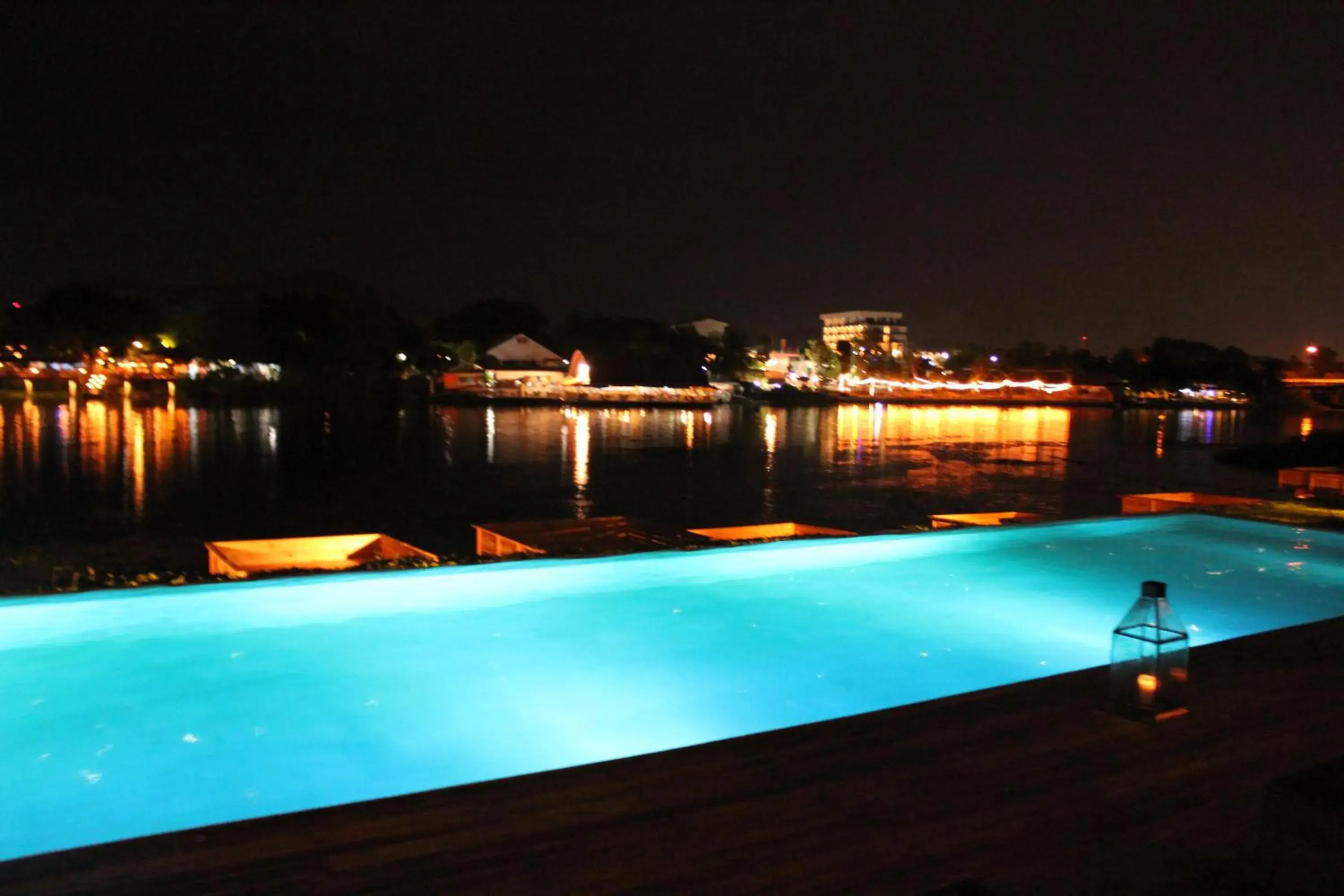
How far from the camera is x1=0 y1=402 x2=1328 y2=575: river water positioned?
13.2m

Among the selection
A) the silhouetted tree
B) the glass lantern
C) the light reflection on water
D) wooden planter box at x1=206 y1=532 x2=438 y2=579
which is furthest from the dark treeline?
the glass lantern

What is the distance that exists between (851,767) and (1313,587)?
18.6 ft

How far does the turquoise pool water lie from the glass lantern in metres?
1.90

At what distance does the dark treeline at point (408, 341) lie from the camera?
52.4m

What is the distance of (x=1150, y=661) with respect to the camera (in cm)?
295

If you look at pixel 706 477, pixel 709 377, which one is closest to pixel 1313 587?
pixel 706 477

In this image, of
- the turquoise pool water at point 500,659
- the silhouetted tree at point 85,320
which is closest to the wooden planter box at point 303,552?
the turquoise pool water at point 500,659

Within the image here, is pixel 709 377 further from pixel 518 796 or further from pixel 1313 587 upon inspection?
pixel 518 796

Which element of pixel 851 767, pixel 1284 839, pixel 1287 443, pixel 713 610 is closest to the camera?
pixel 1284 839

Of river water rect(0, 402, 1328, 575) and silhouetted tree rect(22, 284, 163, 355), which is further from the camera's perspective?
silhouetted tree rect(22, 284, 163, 355)

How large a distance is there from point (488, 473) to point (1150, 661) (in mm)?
17357

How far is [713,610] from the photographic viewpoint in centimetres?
614

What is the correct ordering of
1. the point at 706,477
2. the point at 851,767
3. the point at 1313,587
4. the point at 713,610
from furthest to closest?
the point at 706,477
the point at 1313,587
the point at 713,610
the point at 851,767

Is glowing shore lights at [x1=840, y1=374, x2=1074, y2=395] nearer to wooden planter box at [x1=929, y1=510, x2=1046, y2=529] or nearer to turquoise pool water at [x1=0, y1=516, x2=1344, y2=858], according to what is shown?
wooden planter box at [x1=929, y1=510, x2=1046, y2=529]
